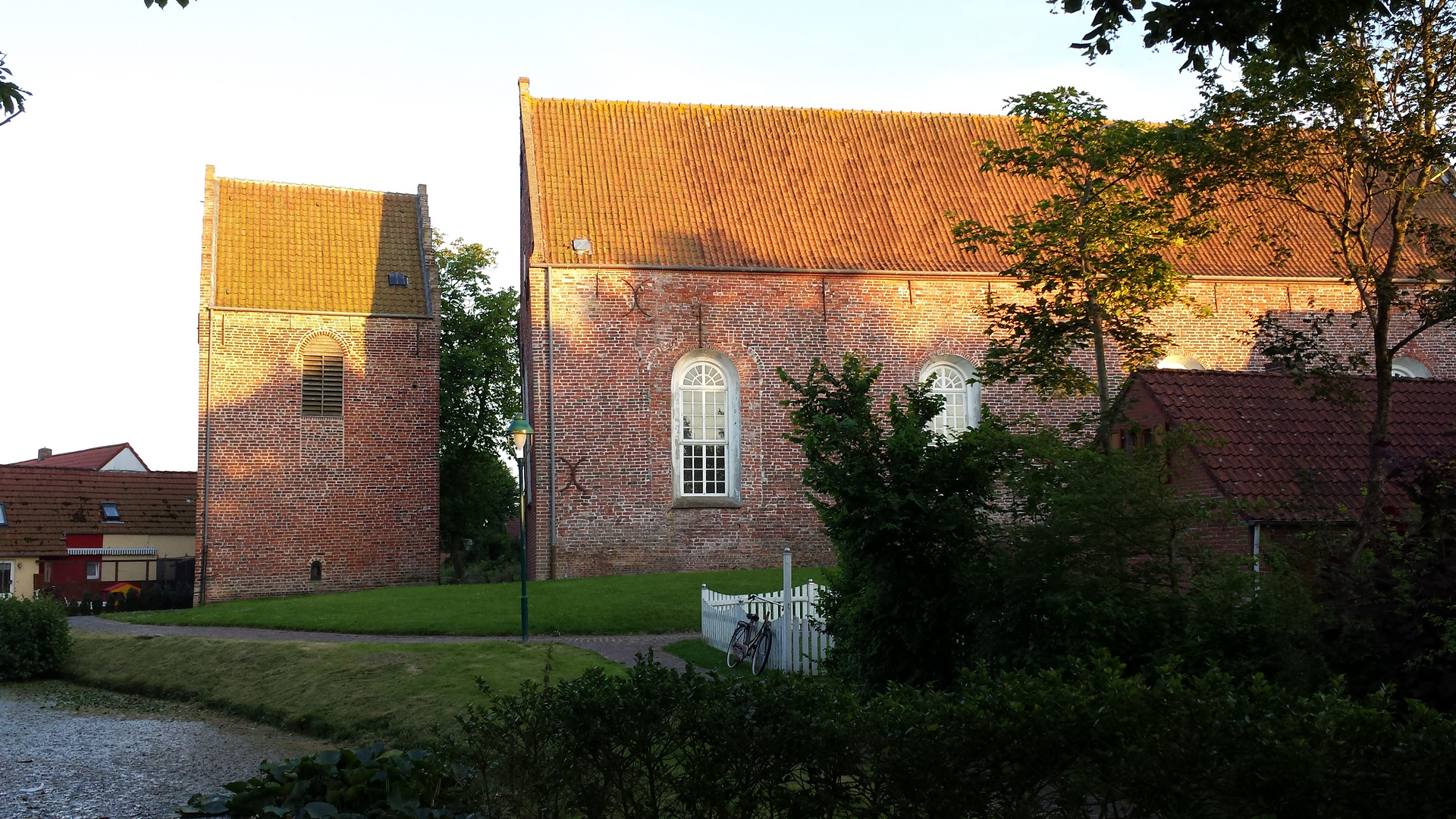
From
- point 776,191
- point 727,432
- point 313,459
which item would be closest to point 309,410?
point 313,459

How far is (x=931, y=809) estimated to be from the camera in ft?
15.1

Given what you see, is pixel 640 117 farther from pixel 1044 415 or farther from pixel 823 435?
pixel 823 435

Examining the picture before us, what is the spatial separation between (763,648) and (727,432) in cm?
1052

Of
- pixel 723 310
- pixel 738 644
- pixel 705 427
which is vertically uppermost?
pixel 723 310

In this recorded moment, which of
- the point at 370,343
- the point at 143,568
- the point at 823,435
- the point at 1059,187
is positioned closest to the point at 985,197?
the point at 1059,187

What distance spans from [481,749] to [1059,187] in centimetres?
2273

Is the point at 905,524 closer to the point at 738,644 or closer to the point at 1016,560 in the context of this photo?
the point at 1016,560

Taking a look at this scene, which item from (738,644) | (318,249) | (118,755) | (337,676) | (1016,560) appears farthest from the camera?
(318,249)

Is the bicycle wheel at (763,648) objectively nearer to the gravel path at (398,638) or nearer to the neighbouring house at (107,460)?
the gravel path at (398,638)

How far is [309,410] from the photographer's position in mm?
24406

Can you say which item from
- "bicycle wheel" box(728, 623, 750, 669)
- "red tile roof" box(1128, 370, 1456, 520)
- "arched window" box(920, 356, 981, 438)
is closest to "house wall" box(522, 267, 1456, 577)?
"arched window" box(920, 356, 981, 438)

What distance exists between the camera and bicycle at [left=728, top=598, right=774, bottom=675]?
42.5 feet

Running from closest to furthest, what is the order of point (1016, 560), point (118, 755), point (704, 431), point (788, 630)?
point (1016, 560) → point (118, 755) → point (788, 630) → point (704, 431)

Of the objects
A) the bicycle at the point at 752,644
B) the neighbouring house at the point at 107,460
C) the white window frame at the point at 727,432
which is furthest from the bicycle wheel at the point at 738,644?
the neighbouring house at the point at 107,460
